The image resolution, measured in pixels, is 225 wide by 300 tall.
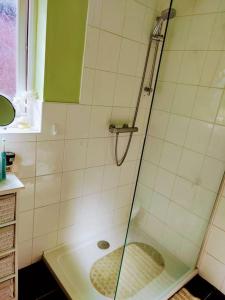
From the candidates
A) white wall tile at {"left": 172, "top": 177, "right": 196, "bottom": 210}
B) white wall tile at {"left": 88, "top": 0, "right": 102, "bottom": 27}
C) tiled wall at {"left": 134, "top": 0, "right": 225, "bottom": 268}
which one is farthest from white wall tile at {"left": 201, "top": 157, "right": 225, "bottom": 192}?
white wall tile at {"left": 88, "top": 0, "right": 102, "bottom": 27}

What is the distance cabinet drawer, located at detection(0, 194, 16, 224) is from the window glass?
0.66 metres

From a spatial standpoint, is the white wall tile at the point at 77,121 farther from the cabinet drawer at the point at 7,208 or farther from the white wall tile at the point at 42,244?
the white wall tile at the point at 42,244

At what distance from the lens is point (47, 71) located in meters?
1.28

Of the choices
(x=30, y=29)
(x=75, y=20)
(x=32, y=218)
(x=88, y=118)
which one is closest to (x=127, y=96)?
(x=88, y=118)

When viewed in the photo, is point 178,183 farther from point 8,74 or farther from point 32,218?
point 8,74

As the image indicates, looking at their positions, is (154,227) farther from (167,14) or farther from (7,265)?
(167,14)

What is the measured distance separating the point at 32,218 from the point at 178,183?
1.12m

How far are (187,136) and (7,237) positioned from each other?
135 centimetres

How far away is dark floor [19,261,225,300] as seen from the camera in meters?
1.44

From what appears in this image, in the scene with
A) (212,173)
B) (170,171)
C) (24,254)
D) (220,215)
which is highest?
(212,173)

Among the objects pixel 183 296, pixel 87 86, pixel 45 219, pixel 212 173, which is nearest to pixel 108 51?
pixel 87 86

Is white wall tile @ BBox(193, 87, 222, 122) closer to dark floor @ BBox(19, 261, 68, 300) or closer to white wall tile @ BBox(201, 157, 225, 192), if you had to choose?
white wall tile @ BBox(201, 157, 225, 192)

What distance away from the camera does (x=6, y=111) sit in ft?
4.07

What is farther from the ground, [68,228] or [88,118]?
[88,118]
